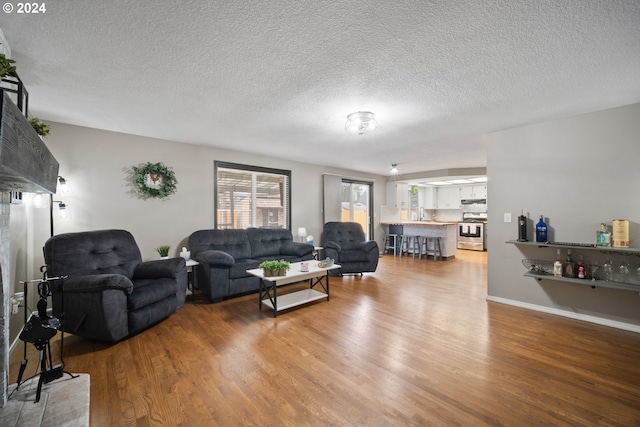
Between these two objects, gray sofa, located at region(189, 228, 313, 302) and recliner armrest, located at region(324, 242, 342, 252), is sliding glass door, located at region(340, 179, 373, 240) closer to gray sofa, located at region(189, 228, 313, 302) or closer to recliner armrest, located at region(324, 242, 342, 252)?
recliner armrest, located at region(324, 242, 342, 252)

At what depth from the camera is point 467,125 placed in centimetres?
352

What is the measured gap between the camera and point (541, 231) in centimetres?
332

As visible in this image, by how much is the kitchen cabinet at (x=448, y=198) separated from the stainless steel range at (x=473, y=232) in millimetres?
553

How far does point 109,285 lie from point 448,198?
10318mm

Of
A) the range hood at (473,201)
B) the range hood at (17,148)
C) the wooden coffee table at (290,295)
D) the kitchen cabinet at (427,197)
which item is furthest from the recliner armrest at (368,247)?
the range hood at (473,201)

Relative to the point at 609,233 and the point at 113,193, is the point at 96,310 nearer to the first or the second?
the point at 113,193

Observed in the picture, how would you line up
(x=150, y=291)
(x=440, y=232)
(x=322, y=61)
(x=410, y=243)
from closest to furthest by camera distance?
(x=322, y=61) → (x=150, y=291) → (x=440, y=232) → (x=410, y=243)

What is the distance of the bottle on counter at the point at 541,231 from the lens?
331 cm

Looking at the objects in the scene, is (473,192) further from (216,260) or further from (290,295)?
(216,260)

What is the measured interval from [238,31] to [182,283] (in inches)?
115

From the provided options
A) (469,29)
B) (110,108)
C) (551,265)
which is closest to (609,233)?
(551,265)

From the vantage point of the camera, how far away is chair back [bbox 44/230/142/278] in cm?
264

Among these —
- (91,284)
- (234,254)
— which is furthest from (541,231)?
(91,284)

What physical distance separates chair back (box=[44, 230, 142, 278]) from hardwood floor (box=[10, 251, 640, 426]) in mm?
749
